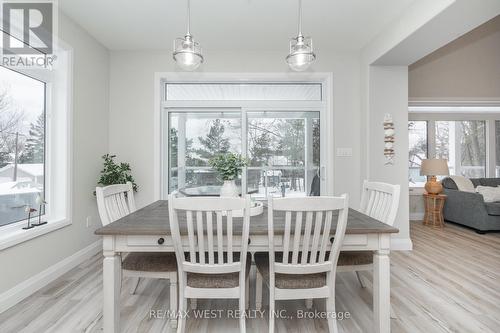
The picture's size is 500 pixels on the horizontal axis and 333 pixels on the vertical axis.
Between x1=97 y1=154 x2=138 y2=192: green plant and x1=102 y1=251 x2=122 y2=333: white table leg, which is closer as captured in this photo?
x1=102 y1=251 x2=122 y2=333: white table leg

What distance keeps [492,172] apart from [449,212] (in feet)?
5.73

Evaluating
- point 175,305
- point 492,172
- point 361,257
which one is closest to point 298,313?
point 361,257

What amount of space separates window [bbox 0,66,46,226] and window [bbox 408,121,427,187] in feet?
19.4

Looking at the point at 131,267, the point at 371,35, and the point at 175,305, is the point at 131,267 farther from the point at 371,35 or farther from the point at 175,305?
the point at 371,35

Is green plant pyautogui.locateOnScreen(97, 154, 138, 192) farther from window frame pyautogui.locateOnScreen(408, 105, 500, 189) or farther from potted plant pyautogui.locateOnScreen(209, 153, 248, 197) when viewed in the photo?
window frame pyautogui.locateOnScreen(408, 105, 500, 189)

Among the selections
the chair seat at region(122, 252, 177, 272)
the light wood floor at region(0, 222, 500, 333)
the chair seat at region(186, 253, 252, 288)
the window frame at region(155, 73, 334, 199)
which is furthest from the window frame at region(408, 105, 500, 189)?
the chair seat at region(122, 252, 177, 272)

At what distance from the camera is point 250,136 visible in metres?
3.87

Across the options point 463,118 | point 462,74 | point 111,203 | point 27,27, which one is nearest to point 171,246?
point 111,203

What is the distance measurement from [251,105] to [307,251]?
2.67m

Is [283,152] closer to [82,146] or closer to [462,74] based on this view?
[82,146]

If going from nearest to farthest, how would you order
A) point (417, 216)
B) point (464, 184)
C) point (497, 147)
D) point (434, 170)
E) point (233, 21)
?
point (233, 21) → point (434, 170) → point (464, 184) → point (417, 216) → point (497, 147)

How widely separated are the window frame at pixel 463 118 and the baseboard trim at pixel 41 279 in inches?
222

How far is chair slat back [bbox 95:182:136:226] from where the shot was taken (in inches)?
71.7

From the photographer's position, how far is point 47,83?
2.74 meters
